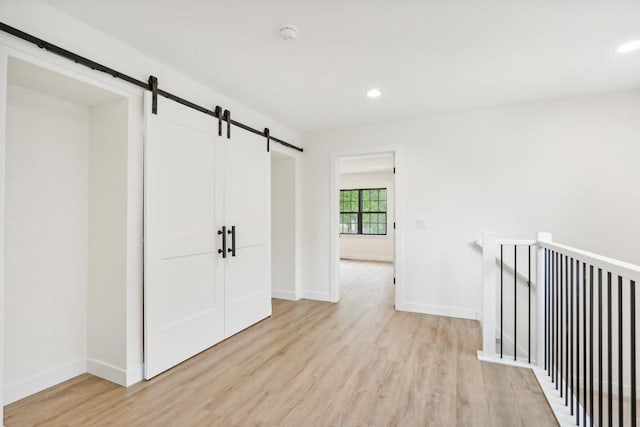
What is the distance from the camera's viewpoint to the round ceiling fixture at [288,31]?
7.11 feet

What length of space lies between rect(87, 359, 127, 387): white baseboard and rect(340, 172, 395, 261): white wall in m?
7.12

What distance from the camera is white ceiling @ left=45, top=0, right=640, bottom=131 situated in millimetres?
1995

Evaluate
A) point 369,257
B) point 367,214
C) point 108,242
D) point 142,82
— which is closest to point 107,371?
point 108,242

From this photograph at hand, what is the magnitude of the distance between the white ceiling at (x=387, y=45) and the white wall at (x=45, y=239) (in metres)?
0.82

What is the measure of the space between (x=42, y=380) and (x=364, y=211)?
778 centimetres

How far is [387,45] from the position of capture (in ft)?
7.91

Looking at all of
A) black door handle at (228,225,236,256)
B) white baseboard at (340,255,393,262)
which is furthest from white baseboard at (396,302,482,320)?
white baseboard at (340,255,393,262)

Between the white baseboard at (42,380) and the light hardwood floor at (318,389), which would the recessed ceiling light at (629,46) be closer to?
the light hardwood floor at (318,389)

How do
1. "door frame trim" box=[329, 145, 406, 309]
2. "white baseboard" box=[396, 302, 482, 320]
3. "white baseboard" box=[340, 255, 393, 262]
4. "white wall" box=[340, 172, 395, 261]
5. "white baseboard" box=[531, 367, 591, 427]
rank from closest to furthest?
1. "white baseboard" box=[531, 367, 591, 427]
2. "white baseboard" box=[396, 302, 482, 320]
3. "door frame trim" box=[329, 145, 406, 309]
4. "white baseboard" box=[340, 255, 393, 262]
5. "white wall" box=[340, 172, 395, 261]

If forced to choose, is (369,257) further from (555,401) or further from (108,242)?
(108,242)

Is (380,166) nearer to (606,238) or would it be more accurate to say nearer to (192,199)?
(606,238)

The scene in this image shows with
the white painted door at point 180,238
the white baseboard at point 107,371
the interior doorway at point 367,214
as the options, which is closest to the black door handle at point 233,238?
the white painted door at point 180,238

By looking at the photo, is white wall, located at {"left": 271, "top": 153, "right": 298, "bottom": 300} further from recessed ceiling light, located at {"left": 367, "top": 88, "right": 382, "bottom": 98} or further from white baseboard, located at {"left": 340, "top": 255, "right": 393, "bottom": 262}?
white baseboard, located at {"left": 340, "top": 255, "right": 393, "bottom": 262}

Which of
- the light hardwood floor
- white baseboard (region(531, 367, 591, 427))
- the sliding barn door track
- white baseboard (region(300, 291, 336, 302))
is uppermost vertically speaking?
the sliding barn door track
